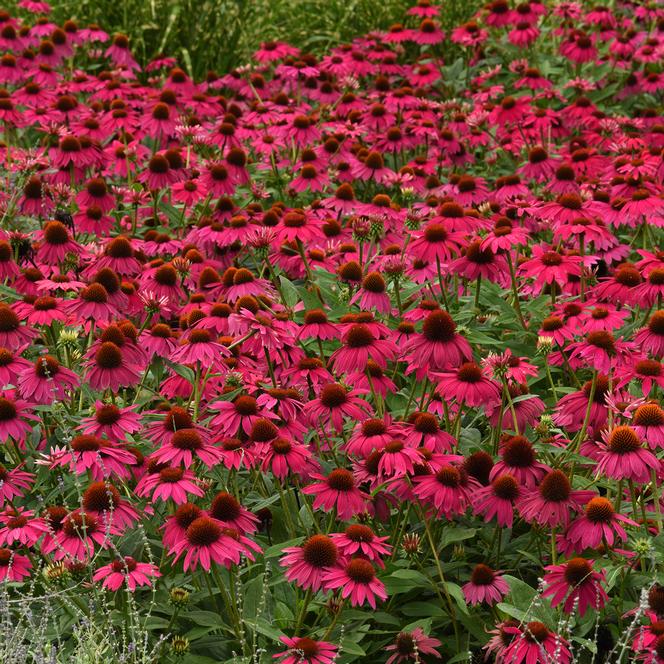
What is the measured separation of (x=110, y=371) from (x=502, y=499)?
1143mm

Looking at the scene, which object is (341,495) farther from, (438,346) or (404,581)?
(438,346)

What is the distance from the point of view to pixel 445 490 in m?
2.70

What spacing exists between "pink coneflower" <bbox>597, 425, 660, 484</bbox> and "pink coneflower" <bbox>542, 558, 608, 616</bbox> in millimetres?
232

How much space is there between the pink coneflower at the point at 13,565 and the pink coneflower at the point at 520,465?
1203mm

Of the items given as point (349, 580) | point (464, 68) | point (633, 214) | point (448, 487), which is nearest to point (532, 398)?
point (448, 487)

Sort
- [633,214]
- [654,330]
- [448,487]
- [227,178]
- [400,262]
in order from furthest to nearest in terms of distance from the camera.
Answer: [227,178], [633,214], [400,262], [654,330], [448,487]

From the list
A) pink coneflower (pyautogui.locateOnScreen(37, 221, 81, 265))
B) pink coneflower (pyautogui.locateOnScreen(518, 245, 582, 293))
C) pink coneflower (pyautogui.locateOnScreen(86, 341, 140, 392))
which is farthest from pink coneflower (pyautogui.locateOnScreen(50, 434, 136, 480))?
pink coneflower (pyautogui.locateOnScreen(518, 245, 582, 293))

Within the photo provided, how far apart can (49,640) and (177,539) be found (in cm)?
53

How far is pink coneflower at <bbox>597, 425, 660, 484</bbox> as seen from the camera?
263cm

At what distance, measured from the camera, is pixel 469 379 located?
2934 millimetres

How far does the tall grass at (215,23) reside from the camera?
8273mm

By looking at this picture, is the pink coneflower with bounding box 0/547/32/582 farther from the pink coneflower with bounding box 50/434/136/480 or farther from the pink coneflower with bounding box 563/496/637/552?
the pink coneflower with bounding box 563/496/637/552

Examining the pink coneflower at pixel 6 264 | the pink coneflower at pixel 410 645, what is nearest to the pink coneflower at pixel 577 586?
the pink coneflower at pixel 410 645

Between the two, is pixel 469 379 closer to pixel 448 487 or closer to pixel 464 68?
pixel 448 487
